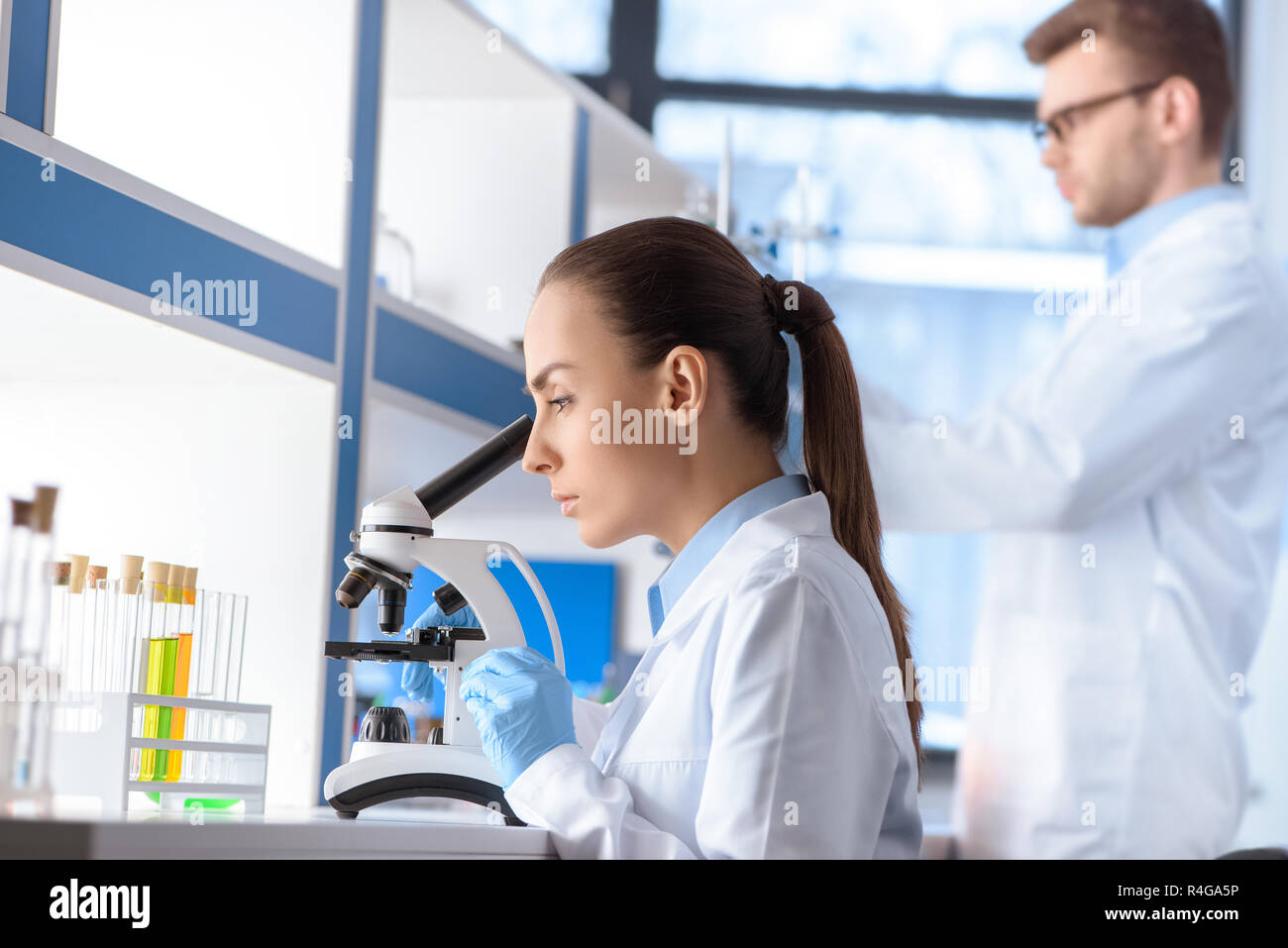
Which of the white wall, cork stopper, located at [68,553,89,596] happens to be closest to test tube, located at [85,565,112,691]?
cork stopper, located at [68,553,89,596]

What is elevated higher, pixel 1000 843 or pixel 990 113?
pixel 990 113

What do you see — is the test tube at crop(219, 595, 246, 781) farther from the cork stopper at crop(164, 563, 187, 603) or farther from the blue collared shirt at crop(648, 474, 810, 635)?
the blue collared shirt at crop(648, 474, 810, 635)

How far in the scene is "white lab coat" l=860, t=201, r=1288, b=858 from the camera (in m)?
1.86

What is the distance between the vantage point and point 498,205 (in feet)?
7.14

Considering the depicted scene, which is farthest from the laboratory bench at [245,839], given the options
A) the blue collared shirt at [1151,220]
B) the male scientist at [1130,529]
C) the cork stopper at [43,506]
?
the blue collared shirt at [1151,220]

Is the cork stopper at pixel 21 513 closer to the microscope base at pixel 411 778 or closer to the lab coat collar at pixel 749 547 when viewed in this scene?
the microscope base at pixel 411 778

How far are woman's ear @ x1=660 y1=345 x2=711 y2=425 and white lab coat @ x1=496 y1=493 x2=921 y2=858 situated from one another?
10 cm

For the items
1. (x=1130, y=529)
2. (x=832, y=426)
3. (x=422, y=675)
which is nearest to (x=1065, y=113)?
(x=1130, y=529)

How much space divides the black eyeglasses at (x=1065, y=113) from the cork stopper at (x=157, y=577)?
5.27ft

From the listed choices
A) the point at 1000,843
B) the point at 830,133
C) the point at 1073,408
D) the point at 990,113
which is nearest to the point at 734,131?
the point at 830,133

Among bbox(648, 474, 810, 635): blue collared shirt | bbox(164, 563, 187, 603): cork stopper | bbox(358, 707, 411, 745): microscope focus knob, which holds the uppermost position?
bbox(648, 474, 810, 635): blue collared shirt
